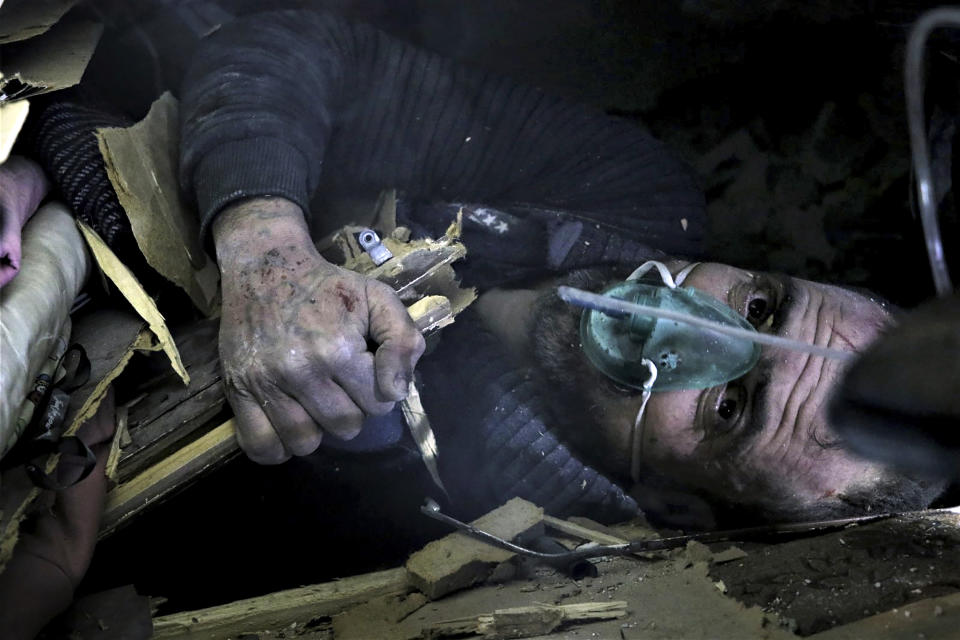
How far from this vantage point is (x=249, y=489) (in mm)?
1717

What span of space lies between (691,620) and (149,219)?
3.56ft

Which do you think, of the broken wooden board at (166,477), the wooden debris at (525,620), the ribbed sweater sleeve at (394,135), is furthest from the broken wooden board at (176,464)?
the wooden debris at (525,620)

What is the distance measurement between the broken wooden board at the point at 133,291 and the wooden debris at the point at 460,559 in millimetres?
517

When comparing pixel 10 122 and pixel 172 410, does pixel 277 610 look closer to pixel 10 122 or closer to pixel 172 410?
pixel 172 410

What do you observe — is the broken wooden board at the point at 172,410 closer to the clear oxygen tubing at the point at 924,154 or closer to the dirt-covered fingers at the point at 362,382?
the dirt-covered fingers at the point at 362,382

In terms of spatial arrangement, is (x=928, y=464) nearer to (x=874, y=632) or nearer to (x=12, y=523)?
(x=874, y=632)

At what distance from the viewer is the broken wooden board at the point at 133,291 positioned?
1.26 m

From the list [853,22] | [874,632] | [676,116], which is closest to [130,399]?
[874,632]

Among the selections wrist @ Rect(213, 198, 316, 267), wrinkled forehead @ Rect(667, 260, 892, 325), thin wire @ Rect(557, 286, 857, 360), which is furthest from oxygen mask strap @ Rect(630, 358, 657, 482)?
wrist @ Rect(213, 198, 316, 267)

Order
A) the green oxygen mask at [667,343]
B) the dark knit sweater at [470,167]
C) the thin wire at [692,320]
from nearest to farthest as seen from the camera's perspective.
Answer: the thin wire at [692,320] < the green oxygen mask at [667,343] < the dark knit sweater at [470,167]

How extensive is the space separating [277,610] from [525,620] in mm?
500

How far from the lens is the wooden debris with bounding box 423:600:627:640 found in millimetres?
1095

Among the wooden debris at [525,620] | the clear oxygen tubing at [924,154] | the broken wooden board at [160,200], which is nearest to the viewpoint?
the clear oxygen tubing at [924,154]

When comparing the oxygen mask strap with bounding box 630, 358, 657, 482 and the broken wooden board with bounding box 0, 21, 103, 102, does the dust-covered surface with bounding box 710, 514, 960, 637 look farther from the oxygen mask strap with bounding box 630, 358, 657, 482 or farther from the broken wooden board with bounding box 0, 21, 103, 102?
the broken wooden board with bounding box 0, 21, 103, 102
